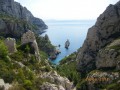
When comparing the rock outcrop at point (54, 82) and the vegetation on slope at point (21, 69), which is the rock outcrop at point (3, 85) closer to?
the vegetation on slope at point (21, 69)

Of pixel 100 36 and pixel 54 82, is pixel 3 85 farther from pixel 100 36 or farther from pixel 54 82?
pixel 100 36

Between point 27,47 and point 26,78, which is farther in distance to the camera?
point 27,47

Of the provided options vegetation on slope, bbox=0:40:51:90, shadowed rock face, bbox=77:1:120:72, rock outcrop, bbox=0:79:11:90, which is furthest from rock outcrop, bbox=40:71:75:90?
shadowed rock face, bbox=77:1:120:72

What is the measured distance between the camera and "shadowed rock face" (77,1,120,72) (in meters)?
146

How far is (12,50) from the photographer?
279 ft

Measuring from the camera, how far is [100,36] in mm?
149875

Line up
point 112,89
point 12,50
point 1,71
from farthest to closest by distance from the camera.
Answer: point 112,89 → point 12,50 → point 1,71

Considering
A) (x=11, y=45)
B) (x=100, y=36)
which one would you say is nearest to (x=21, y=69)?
(x=11, y=45)

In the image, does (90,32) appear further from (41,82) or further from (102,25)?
(41,82)

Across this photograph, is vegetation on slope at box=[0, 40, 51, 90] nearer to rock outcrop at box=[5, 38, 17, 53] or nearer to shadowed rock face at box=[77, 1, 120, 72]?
rock outcrop at box=[5, 38, 17, 53]

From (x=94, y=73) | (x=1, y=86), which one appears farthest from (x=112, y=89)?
(x=1, y=86)

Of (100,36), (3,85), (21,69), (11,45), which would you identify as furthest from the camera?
(100,36)

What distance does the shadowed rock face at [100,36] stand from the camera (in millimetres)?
146500

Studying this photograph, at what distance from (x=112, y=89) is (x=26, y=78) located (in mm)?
33006
